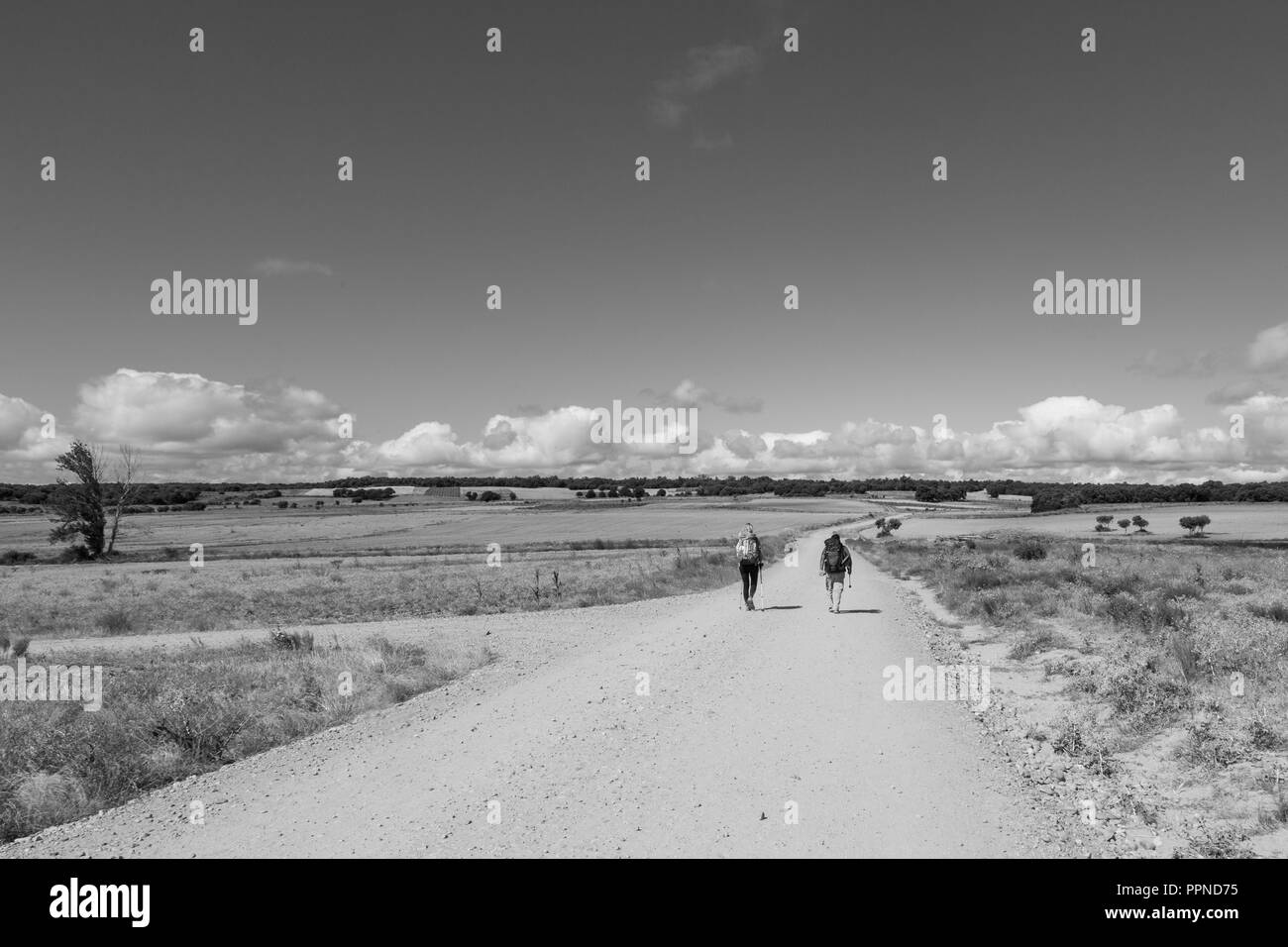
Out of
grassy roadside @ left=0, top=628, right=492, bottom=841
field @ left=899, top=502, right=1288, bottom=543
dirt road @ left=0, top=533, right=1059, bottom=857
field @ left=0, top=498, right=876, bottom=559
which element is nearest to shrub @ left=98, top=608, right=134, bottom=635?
grassy roadside @ left=0, top=628, right=492, bottom=841

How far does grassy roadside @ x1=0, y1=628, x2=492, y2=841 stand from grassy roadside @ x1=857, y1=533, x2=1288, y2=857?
9279mm

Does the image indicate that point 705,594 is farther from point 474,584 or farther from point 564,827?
point 564,827

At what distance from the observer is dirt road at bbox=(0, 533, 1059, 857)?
18.3 ft

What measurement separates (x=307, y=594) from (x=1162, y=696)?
2985cm

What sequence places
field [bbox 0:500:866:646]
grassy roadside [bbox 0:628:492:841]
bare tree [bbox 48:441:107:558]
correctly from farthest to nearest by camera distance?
bare tree [bbox 48:441:107:558] < field [bbox 0:500:866:646] < grassy roadside [bbox 0:628:492:841]

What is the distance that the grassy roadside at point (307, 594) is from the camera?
78.4 feet

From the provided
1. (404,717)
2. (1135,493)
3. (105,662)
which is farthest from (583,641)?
(1135,493)

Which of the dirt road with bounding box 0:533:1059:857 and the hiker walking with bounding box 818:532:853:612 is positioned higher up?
the hiker walking with bounding box 818:532:853:612

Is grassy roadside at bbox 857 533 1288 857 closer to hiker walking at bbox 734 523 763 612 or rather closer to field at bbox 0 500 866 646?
hiker walking at bbox 734 523 763 612

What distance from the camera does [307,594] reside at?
2969 cm

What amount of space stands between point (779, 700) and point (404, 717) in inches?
209

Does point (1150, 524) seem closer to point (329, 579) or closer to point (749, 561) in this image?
point (749, 561)

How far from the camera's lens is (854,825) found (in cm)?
567

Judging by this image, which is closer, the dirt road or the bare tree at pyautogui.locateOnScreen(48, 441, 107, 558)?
the dirt road
